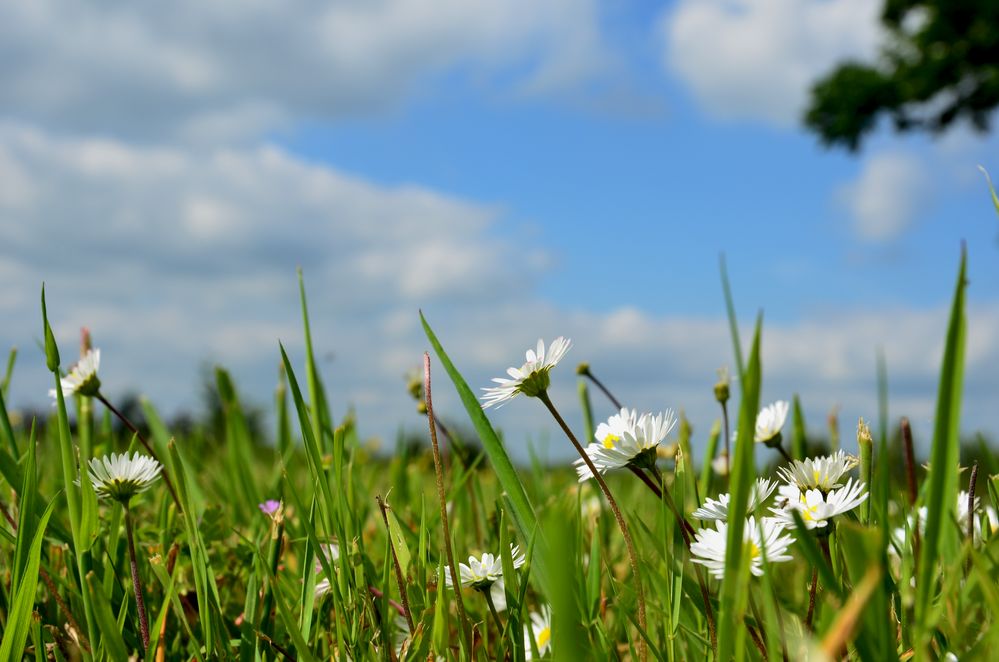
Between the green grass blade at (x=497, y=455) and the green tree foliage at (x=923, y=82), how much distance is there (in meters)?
14.4

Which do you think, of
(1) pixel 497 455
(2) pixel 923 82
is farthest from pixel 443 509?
(2) pixel 923 82

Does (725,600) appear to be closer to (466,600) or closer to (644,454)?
(644,454)

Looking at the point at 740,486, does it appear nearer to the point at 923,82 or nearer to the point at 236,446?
the point at 236,446

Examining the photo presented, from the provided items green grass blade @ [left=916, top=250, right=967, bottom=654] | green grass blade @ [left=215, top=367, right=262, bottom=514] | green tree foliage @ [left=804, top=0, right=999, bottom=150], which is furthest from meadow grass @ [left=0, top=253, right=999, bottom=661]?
green tree foliage @ [left=804, top=0, right=999, bottom=150]

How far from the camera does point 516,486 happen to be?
0.76 meters

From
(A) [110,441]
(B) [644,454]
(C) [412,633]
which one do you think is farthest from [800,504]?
(A) [110,441]

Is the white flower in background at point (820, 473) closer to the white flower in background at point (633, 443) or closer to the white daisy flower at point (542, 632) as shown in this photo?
the white flower in background at point (633, 443)

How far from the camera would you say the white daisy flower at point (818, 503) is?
2.24ft

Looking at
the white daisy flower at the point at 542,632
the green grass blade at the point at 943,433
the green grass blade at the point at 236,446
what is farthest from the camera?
the green grass blade at the point at 236,446

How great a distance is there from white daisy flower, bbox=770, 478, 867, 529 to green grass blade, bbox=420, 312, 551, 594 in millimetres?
213

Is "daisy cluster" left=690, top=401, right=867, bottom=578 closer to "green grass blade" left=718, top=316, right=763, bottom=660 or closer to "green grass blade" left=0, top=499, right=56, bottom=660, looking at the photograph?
"green grass blade" left=718, top=316, right=763, bottom=660

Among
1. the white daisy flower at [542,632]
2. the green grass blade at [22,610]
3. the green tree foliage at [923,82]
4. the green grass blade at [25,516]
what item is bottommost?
the white daisy flower at [542,632]

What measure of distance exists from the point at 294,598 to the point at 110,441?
2.60 ft

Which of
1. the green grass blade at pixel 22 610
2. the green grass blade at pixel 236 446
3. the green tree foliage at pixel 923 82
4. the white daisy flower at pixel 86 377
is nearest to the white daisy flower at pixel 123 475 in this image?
the green grass blade at pixel 22 610
